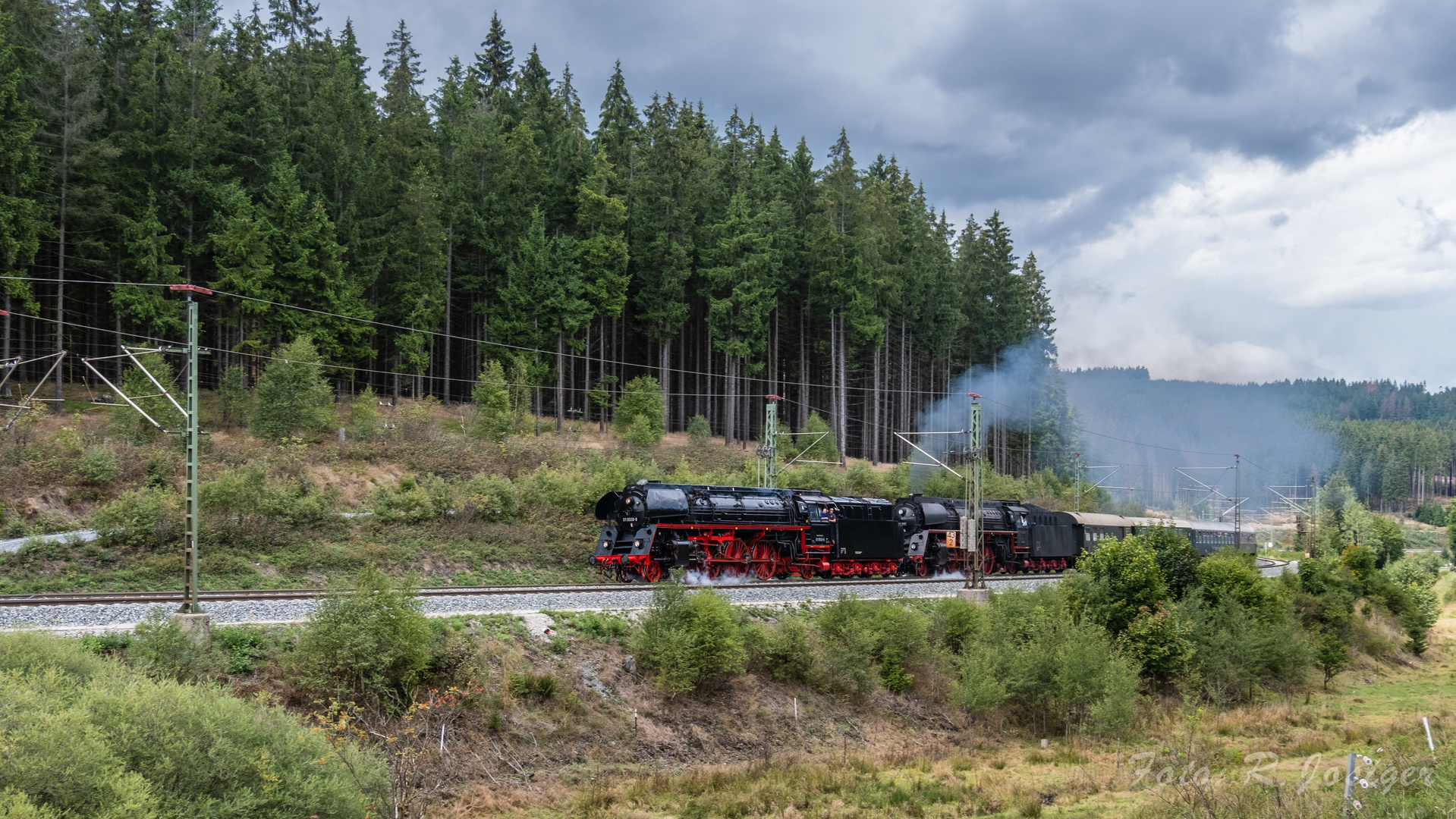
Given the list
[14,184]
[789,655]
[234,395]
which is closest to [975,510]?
[789,655]

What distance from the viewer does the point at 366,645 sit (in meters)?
→ 18.5

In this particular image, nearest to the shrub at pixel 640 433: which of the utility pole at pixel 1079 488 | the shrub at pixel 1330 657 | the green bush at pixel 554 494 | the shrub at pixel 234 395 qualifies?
the green bush at pixel 554 494

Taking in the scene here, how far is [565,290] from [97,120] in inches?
1040

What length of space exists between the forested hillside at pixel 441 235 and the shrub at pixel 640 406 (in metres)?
4.07

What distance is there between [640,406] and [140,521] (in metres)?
28.8

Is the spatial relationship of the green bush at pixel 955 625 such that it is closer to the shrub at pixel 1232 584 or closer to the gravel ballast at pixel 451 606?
the gravel ballast at pixel 451 606

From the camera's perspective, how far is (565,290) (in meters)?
58.5

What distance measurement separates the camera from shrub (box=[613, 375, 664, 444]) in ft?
181

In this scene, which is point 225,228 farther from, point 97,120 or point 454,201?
point 454,201

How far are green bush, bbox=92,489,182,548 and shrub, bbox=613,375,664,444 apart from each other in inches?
1038

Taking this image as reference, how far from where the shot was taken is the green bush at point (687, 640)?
900 inches

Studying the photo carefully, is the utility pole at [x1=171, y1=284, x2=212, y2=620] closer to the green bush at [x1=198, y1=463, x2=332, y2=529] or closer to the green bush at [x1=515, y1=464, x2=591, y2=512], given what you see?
the green bush at [x1=198, y1=463, x2=332, y2=529]

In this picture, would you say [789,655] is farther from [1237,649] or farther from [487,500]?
[1237,649]

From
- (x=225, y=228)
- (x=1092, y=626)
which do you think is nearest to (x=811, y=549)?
(x=1092, y=626)
